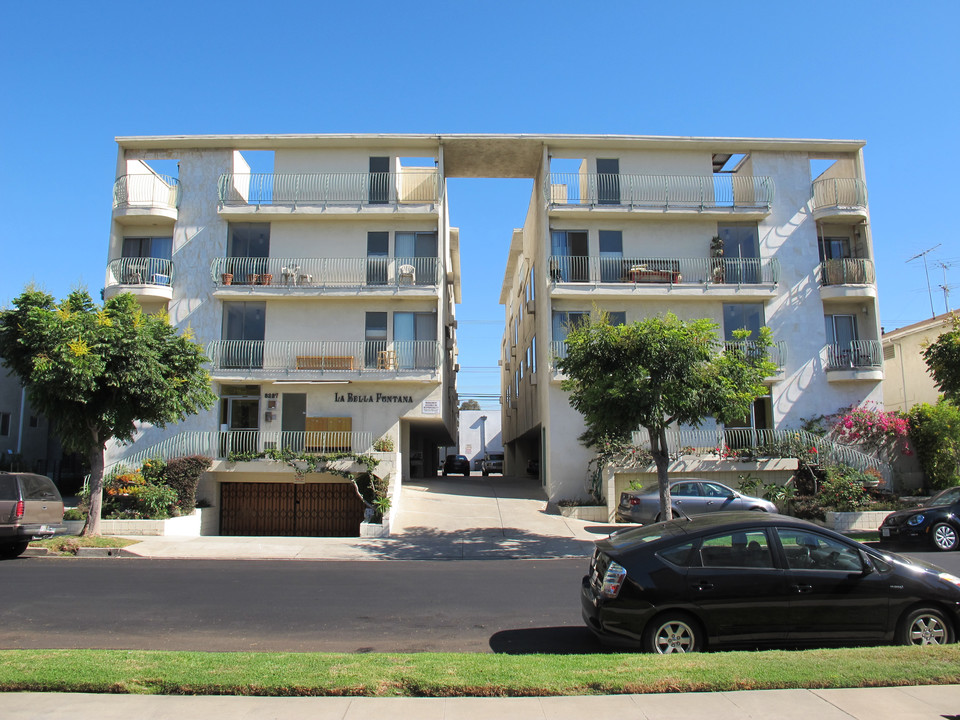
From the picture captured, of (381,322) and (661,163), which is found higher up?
(661,163)

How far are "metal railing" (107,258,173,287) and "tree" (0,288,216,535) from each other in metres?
7.48

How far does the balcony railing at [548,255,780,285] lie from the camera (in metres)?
25.3

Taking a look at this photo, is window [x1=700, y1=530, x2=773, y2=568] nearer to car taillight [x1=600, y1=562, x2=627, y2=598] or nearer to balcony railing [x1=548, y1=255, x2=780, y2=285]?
car taillight [x1=600, y1=562, x2=627, y2=598]

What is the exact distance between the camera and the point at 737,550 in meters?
6.72

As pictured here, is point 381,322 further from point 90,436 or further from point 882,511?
point 882,511

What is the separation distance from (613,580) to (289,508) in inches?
746

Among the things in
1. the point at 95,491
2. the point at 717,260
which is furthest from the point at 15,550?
the point at 717,260

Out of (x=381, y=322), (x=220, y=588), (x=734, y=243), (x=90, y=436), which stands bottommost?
(x=220, y=588)

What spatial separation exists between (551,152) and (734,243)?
318 inches

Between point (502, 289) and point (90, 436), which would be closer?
point (90, 436)

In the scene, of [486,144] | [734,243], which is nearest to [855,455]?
[734,243]

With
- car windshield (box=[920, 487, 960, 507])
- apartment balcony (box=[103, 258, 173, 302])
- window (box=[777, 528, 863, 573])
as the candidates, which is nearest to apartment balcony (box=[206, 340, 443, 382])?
apartment balcony (box=[103, 258, 173, 302])

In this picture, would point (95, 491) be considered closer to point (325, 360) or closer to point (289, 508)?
point (289, 508)

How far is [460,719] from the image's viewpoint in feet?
15.5
